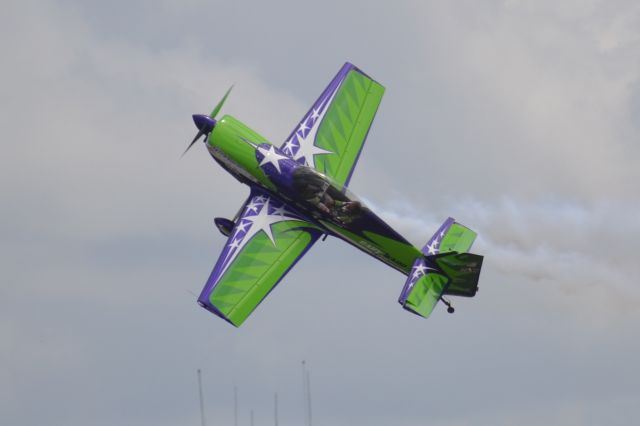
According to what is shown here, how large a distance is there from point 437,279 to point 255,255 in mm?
4732

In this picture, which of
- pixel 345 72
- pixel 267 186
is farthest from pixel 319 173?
pixel 345 72

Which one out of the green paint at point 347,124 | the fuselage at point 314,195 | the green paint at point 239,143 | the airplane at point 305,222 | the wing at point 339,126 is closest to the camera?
the airplane at point 305,222

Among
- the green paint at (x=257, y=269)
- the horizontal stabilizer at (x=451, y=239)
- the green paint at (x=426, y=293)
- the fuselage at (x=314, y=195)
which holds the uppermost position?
the horizontal stabilizer at (x=451, y=239)

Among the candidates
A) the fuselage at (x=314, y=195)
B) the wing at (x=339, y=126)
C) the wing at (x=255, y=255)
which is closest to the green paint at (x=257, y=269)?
the wing at (x=255, y=255)

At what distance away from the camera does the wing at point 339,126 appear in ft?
148

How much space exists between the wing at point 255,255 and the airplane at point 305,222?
0.03 meters

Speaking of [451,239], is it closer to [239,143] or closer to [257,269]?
[257,269]

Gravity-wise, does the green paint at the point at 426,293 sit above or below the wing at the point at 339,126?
below

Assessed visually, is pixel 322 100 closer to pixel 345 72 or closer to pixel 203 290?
pixel 345 72

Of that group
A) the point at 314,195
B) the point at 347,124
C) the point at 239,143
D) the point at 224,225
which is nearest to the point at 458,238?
the point at 314,195

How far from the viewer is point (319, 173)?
43781 mm

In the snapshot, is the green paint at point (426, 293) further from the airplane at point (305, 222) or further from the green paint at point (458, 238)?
the green paint at point (458, 238)

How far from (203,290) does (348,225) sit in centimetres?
451

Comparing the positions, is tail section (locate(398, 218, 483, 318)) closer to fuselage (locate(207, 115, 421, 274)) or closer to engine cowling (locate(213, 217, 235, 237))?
fuselage (locate(207, 115, 421, 274))
